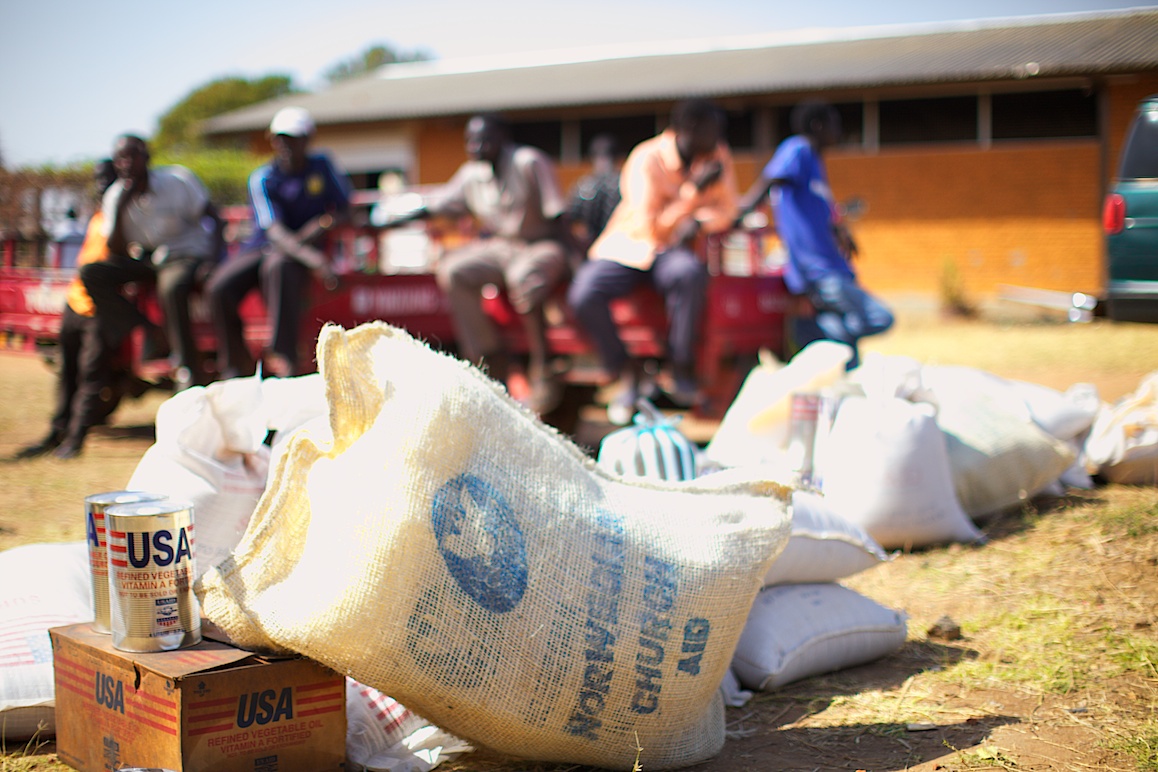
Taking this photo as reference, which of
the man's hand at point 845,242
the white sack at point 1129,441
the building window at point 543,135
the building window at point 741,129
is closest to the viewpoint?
the white sack at point 1129,441

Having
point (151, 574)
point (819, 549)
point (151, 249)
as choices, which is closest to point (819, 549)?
point (819, 549)

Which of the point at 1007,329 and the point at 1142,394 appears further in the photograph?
the point at 1007,329

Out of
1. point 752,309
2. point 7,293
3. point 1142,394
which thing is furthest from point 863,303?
point 7,293

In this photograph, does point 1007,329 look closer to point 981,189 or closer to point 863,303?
point 981,189

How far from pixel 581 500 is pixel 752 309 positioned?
428 centimetres

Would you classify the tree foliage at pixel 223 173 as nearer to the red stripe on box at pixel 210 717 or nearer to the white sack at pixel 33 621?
the white sack at pixel 33 621

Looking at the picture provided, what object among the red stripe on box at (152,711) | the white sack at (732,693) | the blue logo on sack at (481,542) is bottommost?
the white sack at (732,693)

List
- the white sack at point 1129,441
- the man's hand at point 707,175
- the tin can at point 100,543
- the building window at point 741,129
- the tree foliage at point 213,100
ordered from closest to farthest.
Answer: the tin can at point 100,543
the white sack at point 1129,441
the man's hand at point 707,175
the building window at point 741,129
the tree foliage at point 213,100

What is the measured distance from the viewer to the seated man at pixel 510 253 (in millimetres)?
5988

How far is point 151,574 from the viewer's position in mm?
2062

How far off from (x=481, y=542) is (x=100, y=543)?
2.48 ft

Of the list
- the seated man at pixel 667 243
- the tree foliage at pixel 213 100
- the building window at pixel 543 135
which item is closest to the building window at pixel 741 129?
the building window at pixel 543 135

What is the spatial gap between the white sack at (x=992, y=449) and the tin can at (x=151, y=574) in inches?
119

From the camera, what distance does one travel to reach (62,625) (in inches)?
96.4
